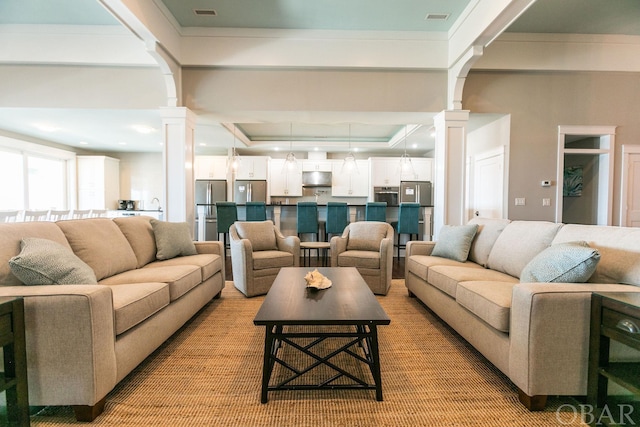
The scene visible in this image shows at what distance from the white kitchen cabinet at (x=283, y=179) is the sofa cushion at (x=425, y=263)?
4.96 metres

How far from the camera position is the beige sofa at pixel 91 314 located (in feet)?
4.20

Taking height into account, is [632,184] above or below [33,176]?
below

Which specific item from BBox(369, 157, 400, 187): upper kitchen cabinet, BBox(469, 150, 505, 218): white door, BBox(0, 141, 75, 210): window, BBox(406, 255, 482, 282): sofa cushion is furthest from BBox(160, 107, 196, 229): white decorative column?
BBox(369, 157, 400, 187): upper kitchen cabinet

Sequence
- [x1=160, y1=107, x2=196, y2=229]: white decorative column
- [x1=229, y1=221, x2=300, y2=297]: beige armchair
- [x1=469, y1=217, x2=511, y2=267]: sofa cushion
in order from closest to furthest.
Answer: [x1=469, y1=217, x2=511, y2=267]: sofa cushion
[x1=229, y1=221, x2=300, y2=297]: beige armchair
[x1=160, y1=107, x2=196, y2=229]: white decorative column

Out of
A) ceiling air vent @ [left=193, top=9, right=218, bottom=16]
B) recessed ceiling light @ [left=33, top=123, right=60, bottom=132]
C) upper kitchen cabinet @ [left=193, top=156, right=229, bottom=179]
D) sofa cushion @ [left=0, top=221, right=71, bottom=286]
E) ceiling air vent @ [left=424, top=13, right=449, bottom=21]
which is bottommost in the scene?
sofa cushion @ [left=0, top=221, right=71, bottom=286]

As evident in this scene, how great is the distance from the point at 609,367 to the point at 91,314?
244cm

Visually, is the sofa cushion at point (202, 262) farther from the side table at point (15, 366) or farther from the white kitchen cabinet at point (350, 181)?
the white kitchen cabinet at point (350, 181)

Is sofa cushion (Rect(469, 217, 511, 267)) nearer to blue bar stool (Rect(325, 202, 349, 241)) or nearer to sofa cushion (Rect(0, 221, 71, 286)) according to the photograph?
blue bar stool (Rect(325, 202, 349, 241))

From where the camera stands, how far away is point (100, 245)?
215 centimetres

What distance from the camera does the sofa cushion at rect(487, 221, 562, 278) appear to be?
7.07ft

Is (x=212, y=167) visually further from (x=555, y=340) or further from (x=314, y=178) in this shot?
(x=555, y=340)

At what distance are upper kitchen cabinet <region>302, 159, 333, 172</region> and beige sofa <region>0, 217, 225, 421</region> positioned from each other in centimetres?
559

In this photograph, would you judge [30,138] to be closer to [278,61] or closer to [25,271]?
[278,61]

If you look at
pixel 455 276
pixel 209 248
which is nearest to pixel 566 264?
pixel 455 276
